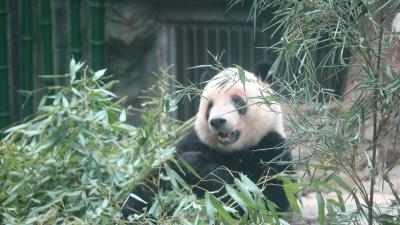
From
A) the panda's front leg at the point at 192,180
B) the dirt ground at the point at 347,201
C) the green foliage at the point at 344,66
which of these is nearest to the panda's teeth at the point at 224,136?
the panda's front leg at the point at 192,180

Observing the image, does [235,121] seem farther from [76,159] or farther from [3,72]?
[3,72]

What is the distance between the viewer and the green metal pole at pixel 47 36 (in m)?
7.50

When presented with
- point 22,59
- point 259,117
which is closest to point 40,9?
point 22,59

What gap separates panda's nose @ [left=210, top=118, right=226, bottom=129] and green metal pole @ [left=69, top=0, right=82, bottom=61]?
3194 millimetres

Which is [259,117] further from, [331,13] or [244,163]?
[331,13]

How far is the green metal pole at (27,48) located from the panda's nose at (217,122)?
3.56 m

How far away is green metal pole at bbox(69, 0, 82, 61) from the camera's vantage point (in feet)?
24.1

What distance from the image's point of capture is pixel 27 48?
7656mm

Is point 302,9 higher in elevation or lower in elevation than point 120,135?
higher

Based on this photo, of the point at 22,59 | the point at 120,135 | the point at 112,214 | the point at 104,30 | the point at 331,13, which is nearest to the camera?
the point at 331,13

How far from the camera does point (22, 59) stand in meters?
7.71

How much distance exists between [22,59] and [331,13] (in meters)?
5.49

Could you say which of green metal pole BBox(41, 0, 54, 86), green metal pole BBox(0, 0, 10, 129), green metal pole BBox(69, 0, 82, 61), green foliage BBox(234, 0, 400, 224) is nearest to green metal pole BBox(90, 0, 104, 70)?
green metal pole BBox(69, 0, 82, 61)

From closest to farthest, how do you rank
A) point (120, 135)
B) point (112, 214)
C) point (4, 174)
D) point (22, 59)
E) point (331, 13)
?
point (331, 13), point (112, 214), point (4, 174), point (120, 135), point (22, 59)
